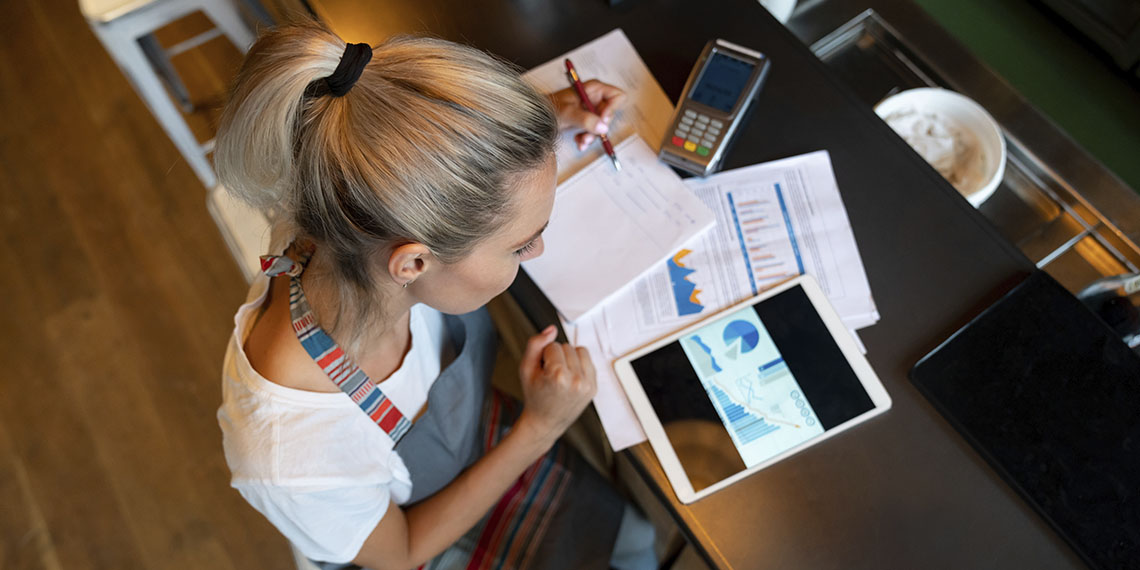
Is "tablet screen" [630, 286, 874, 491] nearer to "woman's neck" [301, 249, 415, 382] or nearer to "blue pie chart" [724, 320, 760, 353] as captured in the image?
"blue pie chart" [724, 320, 760, 353]

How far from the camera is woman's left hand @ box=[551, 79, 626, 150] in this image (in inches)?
34.4

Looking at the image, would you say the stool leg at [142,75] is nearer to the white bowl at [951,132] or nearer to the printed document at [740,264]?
the printed document at [740,264]

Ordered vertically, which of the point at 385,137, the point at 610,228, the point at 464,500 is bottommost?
the point at 464,500

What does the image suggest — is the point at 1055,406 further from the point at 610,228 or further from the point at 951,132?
the point at 610,228

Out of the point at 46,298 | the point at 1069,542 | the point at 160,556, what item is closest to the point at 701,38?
the point at 1069,542

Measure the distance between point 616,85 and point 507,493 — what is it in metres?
0.63

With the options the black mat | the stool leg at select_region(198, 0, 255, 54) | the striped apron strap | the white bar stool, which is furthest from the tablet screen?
the stool leg at select_region(198, 0, 255, 54)

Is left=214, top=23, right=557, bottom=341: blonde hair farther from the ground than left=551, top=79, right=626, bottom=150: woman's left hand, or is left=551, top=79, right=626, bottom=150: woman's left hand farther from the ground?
left=214, top=23, right=557, bottom=341: blonde hair

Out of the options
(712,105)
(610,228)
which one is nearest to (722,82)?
(712,105)

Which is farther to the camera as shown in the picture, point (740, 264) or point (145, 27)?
point (145, 27)

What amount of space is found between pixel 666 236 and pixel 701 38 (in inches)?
12.8

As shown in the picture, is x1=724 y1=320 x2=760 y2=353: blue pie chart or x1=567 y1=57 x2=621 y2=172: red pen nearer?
x1=724 y1=320 x2=760 y2=353: blue pie chart

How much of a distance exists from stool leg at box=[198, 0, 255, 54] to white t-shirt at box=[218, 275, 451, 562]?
0.79 meters

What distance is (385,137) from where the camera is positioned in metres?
0.53
